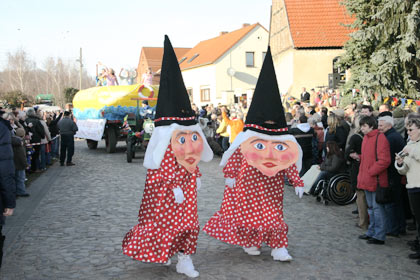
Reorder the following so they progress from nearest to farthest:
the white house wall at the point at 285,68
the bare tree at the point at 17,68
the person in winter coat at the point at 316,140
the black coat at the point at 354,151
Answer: the black coat at the point at 354,151 → the person in winter coat at the point at 316,140 → the white house wall at the point at 285,68 → the bare tree at the point at 17,68

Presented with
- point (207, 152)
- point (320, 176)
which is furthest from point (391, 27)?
point (207, 152)

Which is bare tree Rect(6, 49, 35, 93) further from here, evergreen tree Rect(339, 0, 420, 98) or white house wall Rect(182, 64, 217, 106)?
evergreen tree Rect(339, 0, 420, 98)

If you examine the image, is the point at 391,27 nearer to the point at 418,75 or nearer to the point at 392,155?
the point at 418,75

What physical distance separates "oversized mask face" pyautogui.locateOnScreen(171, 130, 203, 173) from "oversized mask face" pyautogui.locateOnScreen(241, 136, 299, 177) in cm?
78

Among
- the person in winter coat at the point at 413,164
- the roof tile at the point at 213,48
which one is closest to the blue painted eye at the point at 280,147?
the person in winter coat at the point at 413,164

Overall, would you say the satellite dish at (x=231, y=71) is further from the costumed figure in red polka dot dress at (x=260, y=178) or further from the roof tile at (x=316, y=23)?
the costumed figure in red polka dot dress at (x=260, y=178)

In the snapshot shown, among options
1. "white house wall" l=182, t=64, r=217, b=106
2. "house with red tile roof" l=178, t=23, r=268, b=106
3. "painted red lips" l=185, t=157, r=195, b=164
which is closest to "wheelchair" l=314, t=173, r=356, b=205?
"painted red lips" l=185, t=157, r=195, b=164

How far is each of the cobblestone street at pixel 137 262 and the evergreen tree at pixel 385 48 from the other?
33.8 ft

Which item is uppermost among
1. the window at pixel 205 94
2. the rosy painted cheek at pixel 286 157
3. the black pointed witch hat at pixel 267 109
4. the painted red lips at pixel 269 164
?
the window at pixel 205 94

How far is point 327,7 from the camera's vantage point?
36156 millimetres

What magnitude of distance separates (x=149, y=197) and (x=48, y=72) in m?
84.6

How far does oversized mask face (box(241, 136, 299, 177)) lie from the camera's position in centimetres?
593

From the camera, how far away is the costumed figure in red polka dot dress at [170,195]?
5.14m

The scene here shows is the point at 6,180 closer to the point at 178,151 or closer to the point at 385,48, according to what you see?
the point at 178,151
